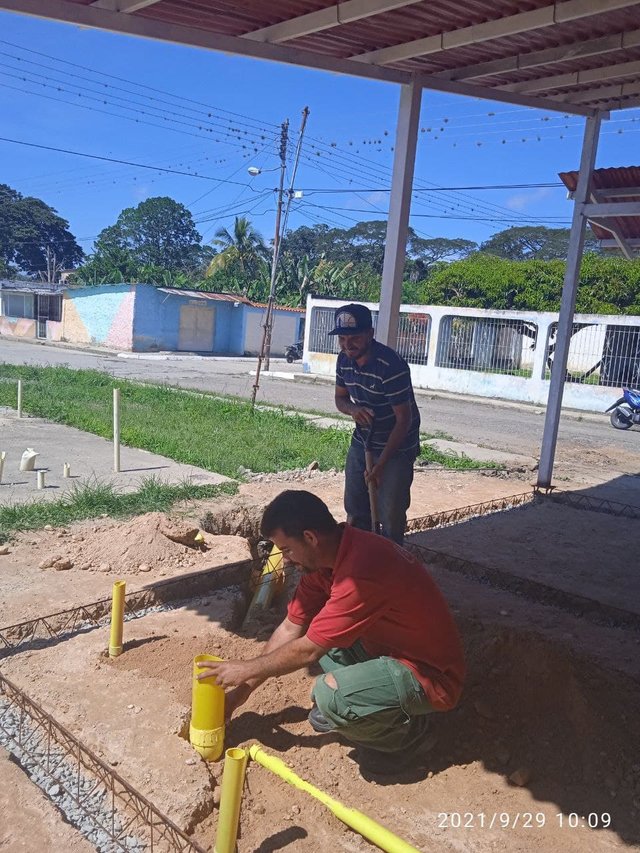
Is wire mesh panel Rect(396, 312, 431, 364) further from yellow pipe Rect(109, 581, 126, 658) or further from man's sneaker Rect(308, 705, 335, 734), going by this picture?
man's sneaker Rect(308, 705, 335, 734)

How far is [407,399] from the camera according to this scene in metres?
4.35

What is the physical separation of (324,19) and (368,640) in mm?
3404

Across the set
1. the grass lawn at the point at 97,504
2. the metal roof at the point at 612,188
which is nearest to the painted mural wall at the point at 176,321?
the metal roof at the point at 612,188

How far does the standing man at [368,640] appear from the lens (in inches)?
103

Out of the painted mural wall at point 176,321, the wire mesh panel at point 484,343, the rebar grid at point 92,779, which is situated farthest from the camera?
the painted mural wall at point 176,321

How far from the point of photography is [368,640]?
9.47ft

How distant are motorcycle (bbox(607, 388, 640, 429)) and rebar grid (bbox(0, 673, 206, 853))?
15.2 m

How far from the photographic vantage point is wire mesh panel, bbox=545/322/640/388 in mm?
17859

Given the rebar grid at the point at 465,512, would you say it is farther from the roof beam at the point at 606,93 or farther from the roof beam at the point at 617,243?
the roof beam at the point at 606,93

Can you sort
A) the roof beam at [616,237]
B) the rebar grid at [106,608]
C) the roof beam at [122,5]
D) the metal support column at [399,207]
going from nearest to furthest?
the rebar grid at [106,608], the roof beam at [122,5], the metal support column at [399,207], the roof beam at [616,237]

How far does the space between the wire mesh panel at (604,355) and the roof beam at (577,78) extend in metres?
12.1

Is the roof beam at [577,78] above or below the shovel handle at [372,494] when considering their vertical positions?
above

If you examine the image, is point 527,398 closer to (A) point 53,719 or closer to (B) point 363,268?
(A) point 53,719

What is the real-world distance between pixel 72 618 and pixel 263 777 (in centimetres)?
165
